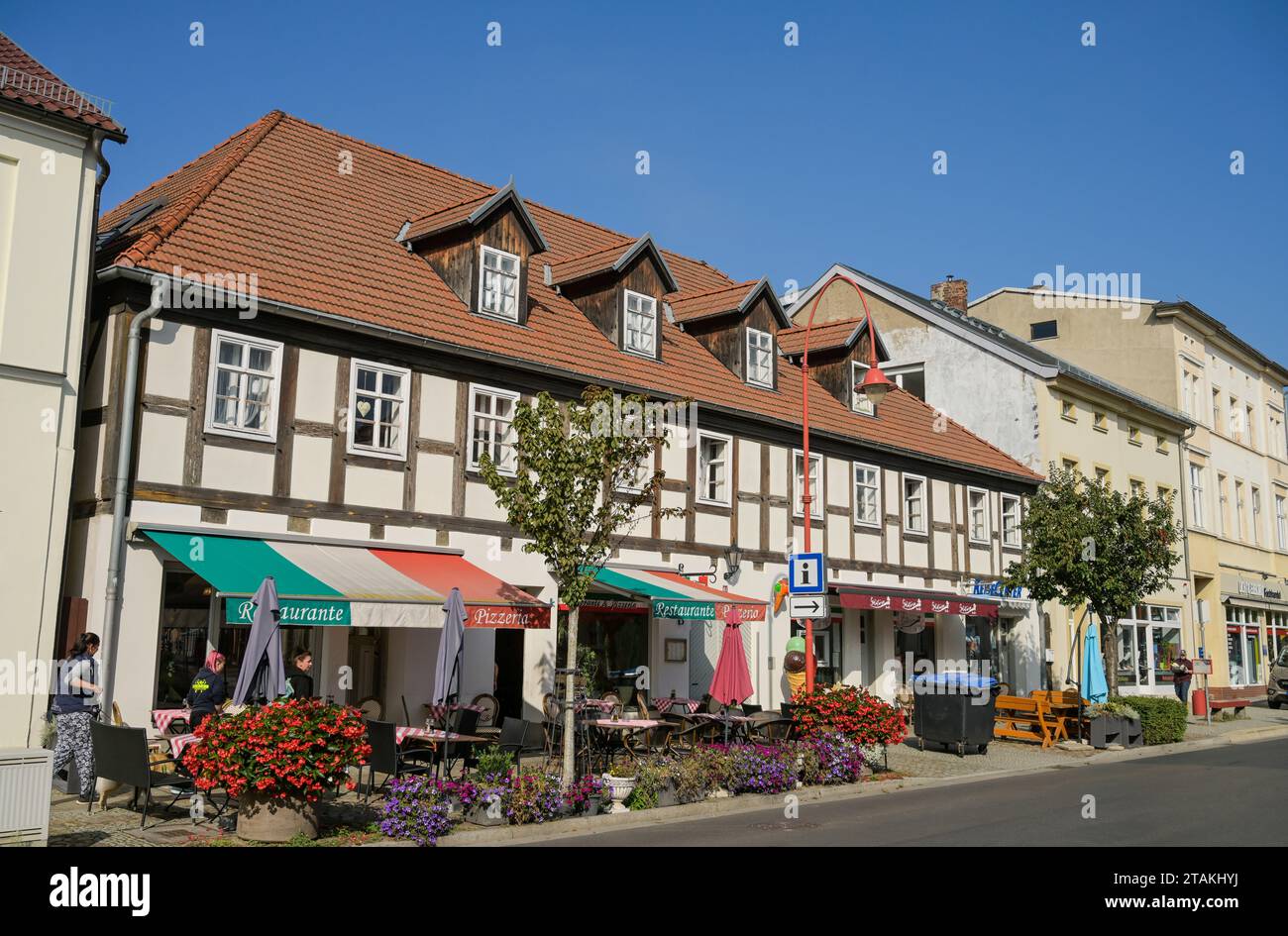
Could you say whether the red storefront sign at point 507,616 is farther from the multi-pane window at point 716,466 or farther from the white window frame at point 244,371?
the multi-pane window at point 716,466

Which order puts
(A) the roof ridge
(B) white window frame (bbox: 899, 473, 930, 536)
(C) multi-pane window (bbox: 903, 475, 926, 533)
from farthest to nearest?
(C) multi-pane window (bbox: 903, 475, 926, 533)
(B) white window frame (bbox: 899, 473, 930, 536)
(A) the roof ridge

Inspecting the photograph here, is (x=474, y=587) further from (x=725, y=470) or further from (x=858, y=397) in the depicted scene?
(x=858, y=397)

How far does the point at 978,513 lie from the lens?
28828 millimetres

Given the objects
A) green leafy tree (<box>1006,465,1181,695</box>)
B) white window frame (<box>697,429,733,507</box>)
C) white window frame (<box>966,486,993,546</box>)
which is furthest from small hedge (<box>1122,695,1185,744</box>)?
white window frame (<box>697,429,733,507</box>)

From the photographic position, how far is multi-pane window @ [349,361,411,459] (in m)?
16.3

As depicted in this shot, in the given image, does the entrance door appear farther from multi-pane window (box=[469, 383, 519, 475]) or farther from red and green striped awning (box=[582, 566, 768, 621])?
multi-pane window (box=[469, 383, 519, 475])

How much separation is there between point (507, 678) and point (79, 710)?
24.0 ft

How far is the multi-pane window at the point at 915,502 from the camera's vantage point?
26641 millimetres

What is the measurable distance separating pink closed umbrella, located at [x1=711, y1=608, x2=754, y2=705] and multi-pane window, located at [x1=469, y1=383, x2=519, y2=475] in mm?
4314

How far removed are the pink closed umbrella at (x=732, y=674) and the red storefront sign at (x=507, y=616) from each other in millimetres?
3889

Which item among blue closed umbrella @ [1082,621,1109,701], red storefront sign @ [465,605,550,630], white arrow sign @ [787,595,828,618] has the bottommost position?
blue closed umbrella @ [1082,621,1109,701]

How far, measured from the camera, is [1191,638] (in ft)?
118
